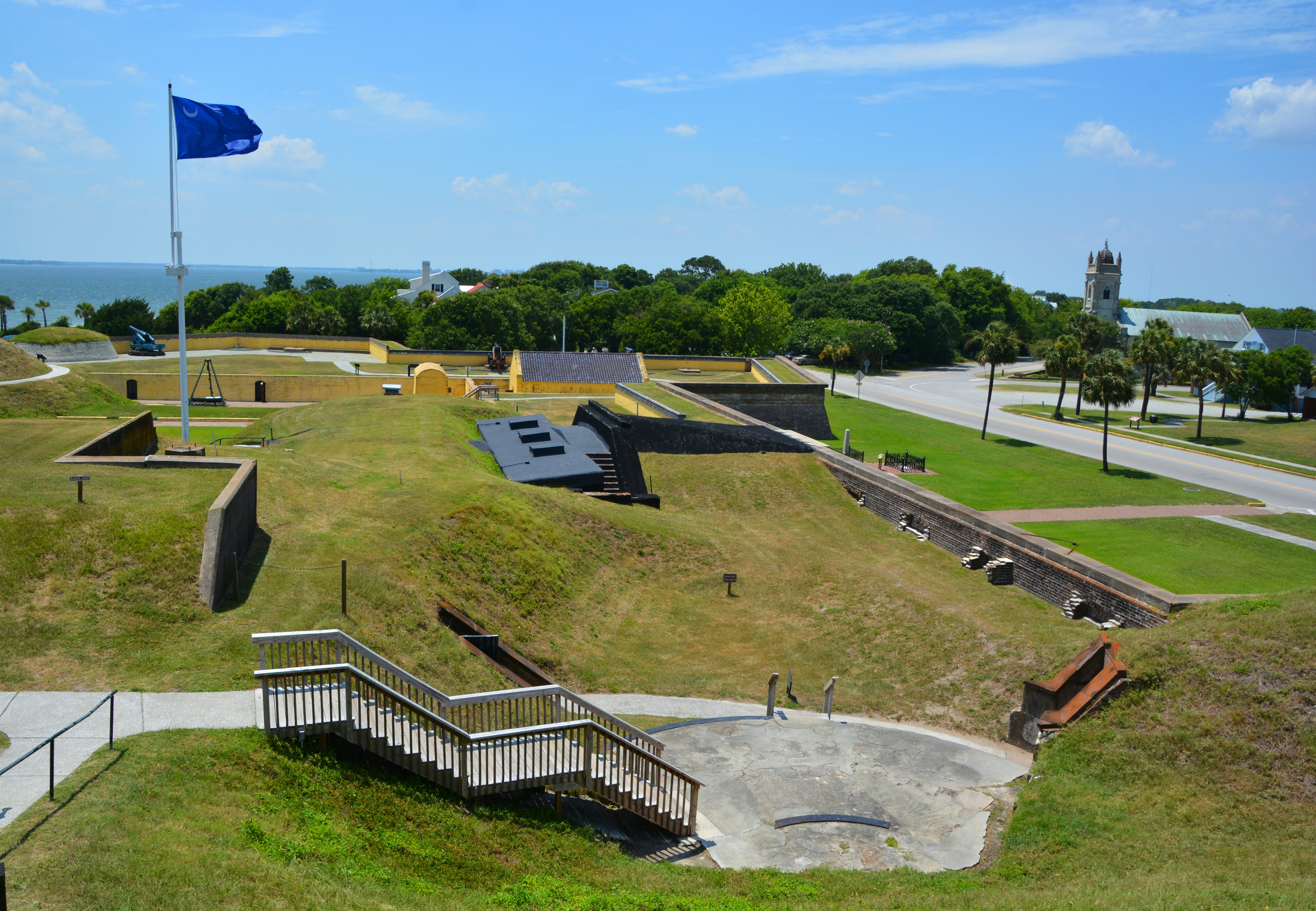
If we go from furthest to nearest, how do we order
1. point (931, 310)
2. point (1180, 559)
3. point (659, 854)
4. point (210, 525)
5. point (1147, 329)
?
point (931, 310)
point (1147, 329)
point (1180, 559)
point (210, 525)
point (659, 854)

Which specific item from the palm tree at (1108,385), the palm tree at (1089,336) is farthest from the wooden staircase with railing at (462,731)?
the palm tree at (1089,336)

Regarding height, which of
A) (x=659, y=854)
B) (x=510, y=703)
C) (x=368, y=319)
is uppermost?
(x=368, y=319)

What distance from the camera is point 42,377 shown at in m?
33.0

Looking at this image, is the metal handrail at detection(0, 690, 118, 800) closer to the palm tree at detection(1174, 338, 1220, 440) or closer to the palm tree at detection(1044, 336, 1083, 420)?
the palm tree at detection(1044, 336, 1083, 420)

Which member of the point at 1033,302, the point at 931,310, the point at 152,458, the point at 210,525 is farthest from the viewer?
the point at 1033,302

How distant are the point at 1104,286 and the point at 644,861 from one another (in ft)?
447

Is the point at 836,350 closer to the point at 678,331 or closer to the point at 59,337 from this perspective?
the point at 678,331

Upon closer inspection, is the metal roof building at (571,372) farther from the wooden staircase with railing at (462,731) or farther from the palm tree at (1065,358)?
the wooden staircase with railing at (462,731)

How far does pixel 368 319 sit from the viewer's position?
272 feet

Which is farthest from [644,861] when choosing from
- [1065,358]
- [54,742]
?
[1065,358]

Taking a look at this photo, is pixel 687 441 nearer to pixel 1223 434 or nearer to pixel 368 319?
pixel 1223 434

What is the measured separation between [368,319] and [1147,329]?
2570 inches

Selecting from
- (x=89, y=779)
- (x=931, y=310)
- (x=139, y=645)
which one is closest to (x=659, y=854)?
(x=89, y=779)

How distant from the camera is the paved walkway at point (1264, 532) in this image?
109 ft
